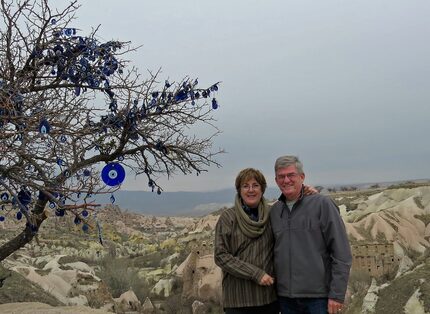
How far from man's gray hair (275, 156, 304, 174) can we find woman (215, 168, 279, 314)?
0.70 ft

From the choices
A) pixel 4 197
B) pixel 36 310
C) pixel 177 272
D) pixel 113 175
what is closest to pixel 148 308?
pixel 177 272

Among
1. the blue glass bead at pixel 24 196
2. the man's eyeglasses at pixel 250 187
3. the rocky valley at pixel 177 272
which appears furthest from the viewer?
the rocky valley at pixel 177 272

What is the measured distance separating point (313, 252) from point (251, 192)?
0.66 m

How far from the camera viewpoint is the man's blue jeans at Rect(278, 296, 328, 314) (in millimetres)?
3613

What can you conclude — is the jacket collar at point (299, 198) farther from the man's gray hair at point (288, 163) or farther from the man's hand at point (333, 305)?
the man's hand at point (333, 305)

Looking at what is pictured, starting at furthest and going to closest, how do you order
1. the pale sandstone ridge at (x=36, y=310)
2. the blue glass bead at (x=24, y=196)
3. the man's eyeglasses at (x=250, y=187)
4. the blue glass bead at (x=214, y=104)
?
the pale sandstone ridge at (x=36, y=310) < the blue glass bead at (x=214, y=104) < the blue glass bead at (x=24, y=196) < the man's eyeglasses at (x=250, y=187)

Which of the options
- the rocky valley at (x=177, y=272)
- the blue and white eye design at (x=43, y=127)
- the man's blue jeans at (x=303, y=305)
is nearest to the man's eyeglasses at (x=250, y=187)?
the man's blue jeans at (x=303, y=305)

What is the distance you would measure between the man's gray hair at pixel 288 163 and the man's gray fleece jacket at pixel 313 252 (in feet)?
0.82

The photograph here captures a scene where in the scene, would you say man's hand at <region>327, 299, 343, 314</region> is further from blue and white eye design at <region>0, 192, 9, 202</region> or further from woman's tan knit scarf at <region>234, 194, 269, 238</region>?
blue and white eye design at <region>0, 192, 9, 202</region>

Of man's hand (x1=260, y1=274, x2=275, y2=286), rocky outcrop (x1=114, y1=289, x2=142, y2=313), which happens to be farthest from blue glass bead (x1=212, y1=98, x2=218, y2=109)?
rocky outcrop (x1=114, y1=289, x2=142, y2=313)

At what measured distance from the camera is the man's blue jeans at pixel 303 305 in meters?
3.61

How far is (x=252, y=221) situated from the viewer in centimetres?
380

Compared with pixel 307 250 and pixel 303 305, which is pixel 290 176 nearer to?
pixel 307 250

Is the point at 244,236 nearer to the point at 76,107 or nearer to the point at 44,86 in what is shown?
the point at 76,107
